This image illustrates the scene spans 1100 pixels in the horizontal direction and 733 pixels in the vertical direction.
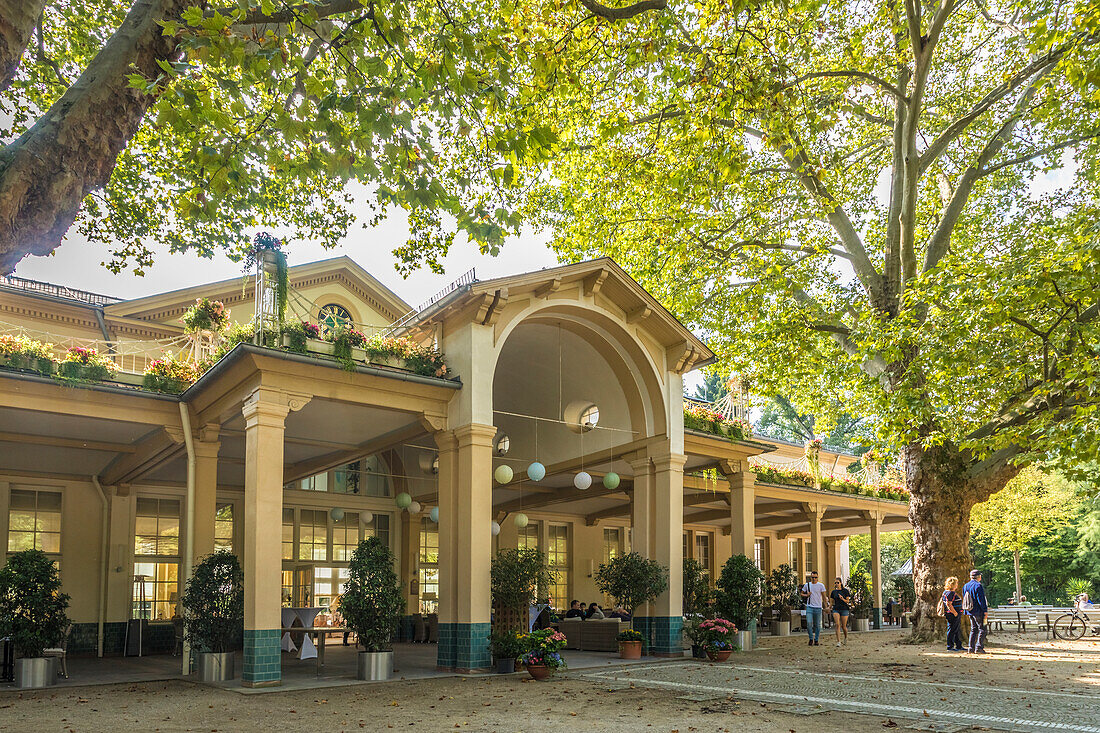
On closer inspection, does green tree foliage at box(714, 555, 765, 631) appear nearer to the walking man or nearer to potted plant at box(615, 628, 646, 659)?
potted plant at box(615, 628, 646, 659)

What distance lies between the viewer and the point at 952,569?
15.2 m

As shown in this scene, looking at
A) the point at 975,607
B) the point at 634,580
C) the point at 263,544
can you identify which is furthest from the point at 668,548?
the point at 263,544

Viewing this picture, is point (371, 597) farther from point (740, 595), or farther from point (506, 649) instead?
point (740, 595)

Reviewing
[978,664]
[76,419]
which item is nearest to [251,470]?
[76,419]

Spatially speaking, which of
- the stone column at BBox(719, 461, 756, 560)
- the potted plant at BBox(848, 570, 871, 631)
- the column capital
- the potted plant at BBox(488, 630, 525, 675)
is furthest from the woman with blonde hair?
the column capital

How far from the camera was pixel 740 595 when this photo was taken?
14383 millimetres

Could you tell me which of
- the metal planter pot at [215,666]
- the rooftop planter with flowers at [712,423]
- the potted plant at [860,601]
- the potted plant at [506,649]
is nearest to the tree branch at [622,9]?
the potted plant at [506,649]

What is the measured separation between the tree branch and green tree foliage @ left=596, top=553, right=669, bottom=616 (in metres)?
8.16

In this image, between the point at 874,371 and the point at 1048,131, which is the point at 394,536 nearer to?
the point at 874,371

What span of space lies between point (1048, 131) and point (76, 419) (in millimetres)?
18128

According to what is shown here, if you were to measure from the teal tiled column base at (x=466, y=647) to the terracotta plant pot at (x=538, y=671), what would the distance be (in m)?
0.83

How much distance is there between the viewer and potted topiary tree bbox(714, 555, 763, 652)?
47.3ft

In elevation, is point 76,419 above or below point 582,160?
below

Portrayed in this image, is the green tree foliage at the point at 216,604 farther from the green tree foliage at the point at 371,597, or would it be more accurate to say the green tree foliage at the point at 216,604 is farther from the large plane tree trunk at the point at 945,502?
the large plane tree trunk at the point at 945,502
